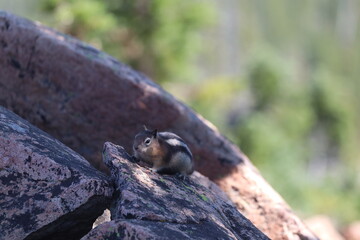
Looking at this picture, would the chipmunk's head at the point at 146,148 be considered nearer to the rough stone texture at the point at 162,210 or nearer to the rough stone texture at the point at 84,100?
the rough stone texture at the point at 162,210

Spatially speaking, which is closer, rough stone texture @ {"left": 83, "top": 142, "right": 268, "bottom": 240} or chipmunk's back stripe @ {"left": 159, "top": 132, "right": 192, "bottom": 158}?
rough stone texture @ {"left": 83, "top": 142, "right": 268, "bottom": 240}

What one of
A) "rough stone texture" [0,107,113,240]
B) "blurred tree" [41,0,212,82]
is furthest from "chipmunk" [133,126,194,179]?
"blurred tree" [41,0,212,82]

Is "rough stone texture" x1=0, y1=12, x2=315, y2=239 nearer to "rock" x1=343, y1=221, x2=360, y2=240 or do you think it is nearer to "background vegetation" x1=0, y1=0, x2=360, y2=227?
"rock" x1=343, y1=221, x2=360, y2=240

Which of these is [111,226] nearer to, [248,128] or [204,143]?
[204,143]

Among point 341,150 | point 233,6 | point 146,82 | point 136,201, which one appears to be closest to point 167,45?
point 146,82

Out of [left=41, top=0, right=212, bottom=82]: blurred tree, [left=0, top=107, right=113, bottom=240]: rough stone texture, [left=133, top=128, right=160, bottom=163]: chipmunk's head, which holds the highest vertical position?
[left=41, top=0, right=212, bottom=82]: blurred tree
